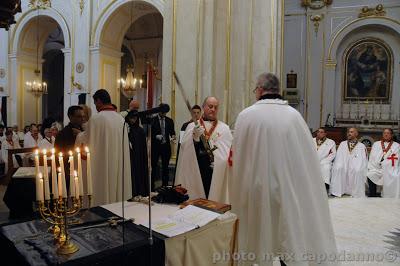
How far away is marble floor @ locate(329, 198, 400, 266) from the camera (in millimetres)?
4189

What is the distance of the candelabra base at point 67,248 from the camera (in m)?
1.83

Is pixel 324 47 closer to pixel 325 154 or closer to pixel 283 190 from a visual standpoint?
pixel 325 154

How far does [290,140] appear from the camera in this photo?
2980mm

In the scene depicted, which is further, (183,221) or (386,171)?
(386,171)

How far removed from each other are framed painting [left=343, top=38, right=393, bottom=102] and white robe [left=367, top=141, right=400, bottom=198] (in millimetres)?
6826

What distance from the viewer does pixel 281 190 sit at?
9.63 ft

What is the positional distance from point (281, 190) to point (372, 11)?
1344 centimetres

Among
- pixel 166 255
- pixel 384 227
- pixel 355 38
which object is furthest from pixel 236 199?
pixel 355 38

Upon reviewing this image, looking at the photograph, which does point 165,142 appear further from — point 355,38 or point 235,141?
point 355,38

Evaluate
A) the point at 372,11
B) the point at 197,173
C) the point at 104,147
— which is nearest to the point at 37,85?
the point at 104,147

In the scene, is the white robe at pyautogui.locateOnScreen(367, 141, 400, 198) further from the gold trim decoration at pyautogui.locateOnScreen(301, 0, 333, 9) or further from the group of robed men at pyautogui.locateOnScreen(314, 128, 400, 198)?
the gold trim decoration at pyautogui.locateOnScreen(301, 0, 333, 9)

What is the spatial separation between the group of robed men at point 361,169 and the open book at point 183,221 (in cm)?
600

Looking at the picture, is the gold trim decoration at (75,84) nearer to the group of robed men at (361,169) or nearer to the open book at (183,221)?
the group of robed men at (361,169)

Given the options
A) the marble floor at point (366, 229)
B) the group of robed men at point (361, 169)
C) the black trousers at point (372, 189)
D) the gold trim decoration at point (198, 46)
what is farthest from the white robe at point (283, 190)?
the black trousers at point (372, 189)
